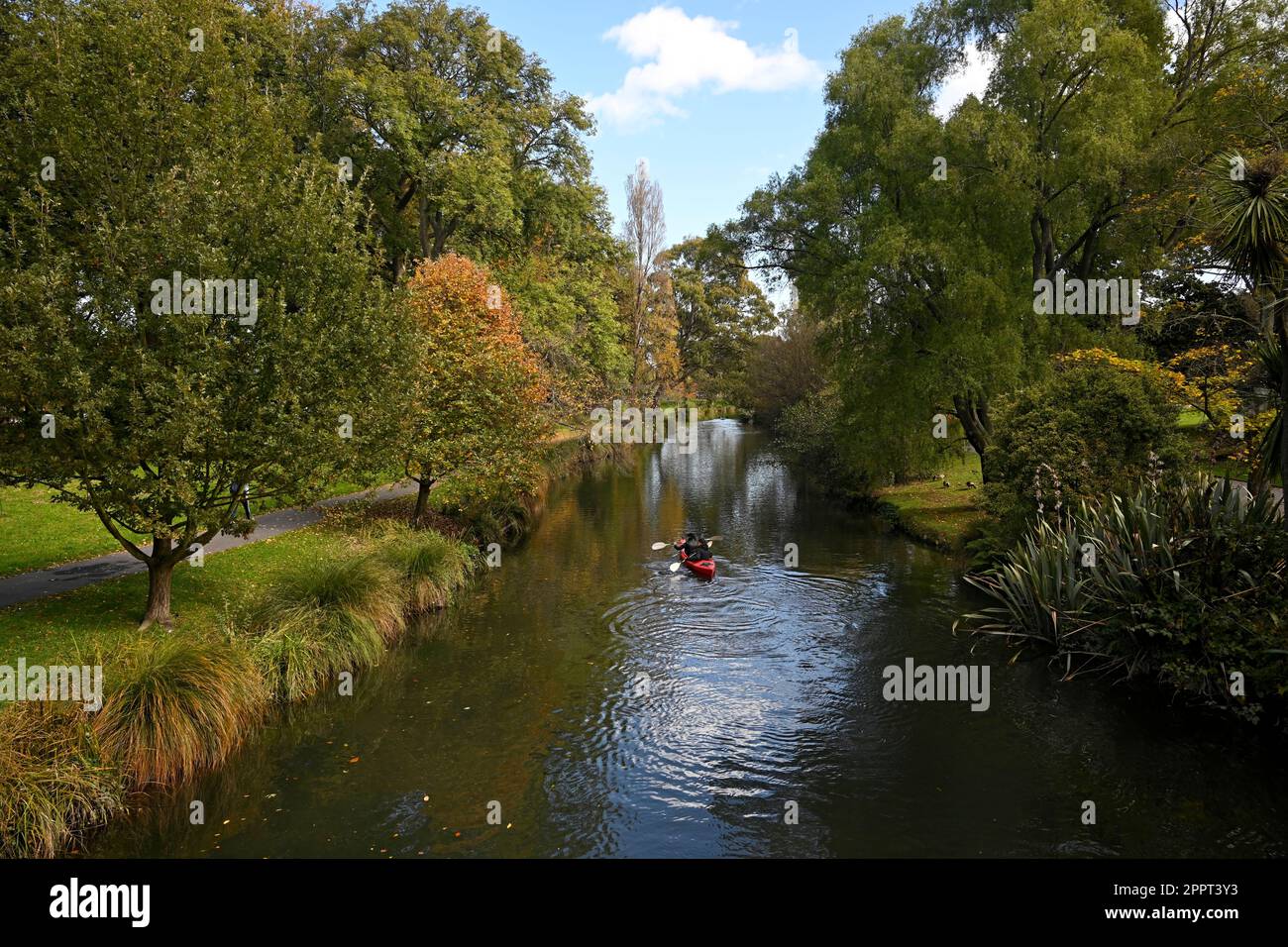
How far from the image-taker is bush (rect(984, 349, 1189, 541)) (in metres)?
14.3

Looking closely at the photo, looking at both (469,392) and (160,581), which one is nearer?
(160,581)

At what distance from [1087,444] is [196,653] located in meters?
16.4

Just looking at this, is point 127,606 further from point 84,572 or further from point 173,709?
point 173,709

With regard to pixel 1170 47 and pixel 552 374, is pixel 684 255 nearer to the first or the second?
pixel 552 374

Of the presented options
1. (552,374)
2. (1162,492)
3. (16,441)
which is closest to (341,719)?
(16,441)

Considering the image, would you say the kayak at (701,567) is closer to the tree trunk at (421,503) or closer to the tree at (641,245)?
the tree trunk at (421,503)

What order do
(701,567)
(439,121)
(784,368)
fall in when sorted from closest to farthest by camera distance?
(701,567)
(439,121)
(784,368)

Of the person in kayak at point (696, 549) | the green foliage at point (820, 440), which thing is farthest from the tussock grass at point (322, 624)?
the green foliage at point (820, 440)

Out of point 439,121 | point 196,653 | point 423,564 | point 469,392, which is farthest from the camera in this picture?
point 439,121

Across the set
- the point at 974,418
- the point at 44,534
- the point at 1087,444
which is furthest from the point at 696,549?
the point at 44,534

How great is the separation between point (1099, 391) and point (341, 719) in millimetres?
15887

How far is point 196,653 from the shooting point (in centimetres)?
949

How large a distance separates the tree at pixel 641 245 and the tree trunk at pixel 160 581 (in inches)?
1620
